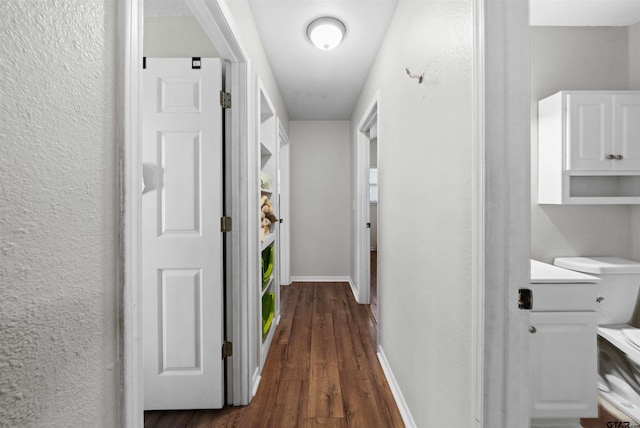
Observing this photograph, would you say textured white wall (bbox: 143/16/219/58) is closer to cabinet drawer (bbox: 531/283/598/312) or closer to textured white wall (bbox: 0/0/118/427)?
textured white wall (bbox: 0/0/118/427)

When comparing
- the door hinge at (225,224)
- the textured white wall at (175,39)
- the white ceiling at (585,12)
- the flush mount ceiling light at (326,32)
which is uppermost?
the white ceiling at (585,12)

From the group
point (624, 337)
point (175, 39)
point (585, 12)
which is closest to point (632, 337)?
point (624, 337)

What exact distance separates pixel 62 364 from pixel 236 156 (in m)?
1.41

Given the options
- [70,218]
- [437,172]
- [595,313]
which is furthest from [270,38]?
[595,313]

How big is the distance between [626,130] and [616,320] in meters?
1.34

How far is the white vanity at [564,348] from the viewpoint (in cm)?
155

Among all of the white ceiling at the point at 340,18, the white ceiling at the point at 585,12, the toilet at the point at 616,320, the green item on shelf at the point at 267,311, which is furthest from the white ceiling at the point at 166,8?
the toilet at the point at 616,320

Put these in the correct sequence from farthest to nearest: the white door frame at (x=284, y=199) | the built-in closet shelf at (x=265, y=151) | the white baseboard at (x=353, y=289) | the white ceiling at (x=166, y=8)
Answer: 1. the white door frame at (x=284, y=199)
2. the white baseboard at (x=353, y=289)
3. the built-in closet shelf at (x=265, y=151)
4. the white ceiling at (x=166, y=8)

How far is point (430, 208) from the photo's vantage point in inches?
57.6

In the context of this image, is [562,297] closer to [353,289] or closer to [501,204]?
[501,204]

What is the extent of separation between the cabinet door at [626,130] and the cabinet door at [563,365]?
4.56 ft

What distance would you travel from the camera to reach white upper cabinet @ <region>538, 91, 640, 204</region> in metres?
2.17

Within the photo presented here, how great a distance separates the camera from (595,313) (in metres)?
1.55

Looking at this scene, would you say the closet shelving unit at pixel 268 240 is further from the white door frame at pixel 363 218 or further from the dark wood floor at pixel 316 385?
the white door frame at pixel 363 218
